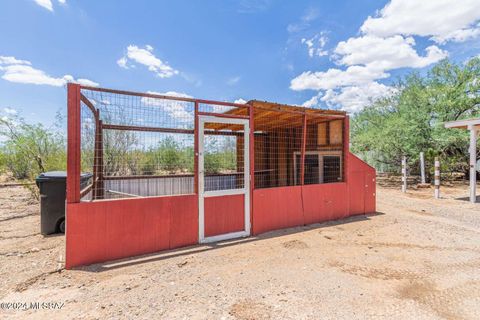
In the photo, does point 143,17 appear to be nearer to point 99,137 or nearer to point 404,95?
point 99,137

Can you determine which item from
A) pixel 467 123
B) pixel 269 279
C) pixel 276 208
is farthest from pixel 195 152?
pixel 467 123

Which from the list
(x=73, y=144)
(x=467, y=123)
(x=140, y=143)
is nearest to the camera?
(x=73, y=144)

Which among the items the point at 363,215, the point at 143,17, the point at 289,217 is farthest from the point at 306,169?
the point at 143,17

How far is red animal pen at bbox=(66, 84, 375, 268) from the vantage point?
2.75m

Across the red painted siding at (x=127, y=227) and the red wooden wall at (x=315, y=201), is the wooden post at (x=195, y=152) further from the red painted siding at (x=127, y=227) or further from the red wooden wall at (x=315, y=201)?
the red wooden wall at (x=315, y=201)

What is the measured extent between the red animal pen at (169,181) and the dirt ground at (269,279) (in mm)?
293

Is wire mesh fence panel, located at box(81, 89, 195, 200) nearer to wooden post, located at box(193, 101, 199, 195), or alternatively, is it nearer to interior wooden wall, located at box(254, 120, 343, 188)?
wooden post, located at box(193, 101, 199, 195)

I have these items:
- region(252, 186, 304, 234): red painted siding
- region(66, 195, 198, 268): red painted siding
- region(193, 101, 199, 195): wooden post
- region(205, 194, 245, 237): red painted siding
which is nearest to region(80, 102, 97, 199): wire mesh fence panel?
region(66, 195, 198, 268): red painted siding

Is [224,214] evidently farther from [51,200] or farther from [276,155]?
[276,155]

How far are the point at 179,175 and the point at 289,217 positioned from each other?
7.07 feet

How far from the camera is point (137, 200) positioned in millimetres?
2979

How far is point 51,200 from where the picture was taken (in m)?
3.82

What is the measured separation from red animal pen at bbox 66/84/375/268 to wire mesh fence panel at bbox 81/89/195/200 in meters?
0.02

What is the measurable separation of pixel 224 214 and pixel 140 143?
1.65 meters
